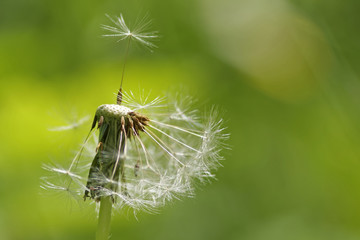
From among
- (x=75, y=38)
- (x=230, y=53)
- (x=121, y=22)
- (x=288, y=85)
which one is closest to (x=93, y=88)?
(x=75, y=38)

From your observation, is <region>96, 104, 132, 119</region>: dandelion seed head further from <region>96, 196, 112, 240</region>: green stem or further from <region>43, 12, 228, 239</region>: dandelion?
<region>96, 196, 112, 240</region>: green stem

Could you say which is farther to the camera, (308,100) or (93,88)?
(308,100)

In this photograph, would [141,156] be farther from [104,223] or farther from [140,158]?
[104,223]

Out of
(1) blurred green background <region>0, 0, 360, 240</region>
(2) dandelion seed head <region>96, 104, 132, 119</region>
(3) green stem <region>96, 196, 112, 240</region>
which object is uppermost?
(1) blurred green background <region>0, 0, 360, 240</region>

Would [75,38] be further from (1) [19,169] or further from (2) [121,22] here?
(2) [121,22]

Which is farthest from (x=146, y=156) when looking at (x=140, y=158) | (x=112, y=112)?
(x=112, y=112)

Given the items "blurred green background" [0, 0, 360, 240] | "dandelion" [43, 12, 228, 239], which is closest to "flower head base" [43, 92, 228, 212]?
"dandelion" [43, 12, 228, 239]

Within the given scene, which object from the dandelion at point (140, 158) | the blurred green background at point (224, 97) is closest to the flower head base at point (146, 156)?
the dandelion at point (140, 158)
